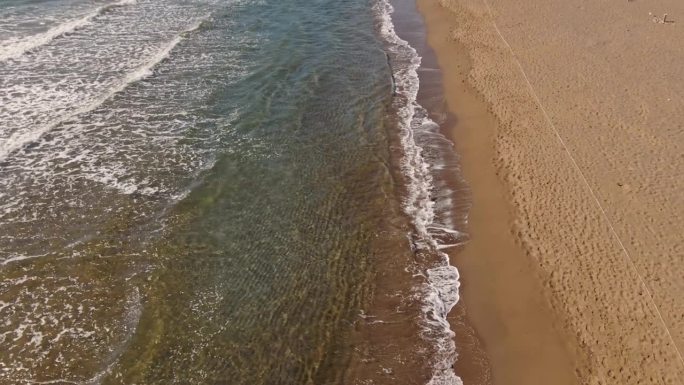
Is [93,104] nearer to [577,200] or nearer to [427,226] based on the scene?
[427,226]

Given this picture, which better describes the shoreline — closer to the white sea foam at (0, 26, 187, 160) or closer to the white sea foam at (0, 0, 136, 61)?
the white sea foam at (0, 26, 187, 160)

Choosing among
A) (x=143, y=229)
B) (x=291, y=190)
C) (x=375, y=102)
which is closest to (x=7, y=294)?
(x=143, y=229)

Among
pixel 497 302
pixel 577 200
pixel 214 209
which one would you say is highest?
pixel 577 200

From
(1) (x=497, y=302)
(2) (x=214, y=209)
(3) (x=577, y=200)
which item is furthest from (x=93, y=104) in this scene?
(3) (x=577, y=200)

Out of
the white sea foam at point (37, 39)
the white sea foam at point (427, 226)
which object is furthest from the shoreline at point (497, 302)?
the white sea foam at point (37, 39)

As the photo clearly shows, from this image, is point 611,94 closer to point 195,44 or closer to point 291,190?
point 291,190

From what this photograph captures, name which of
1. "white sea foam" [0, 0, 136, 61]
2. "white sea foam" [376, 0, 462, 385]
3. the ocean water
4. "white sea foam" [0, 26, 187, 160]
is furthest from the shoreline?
"white sea foam" [0, 0, 136, 61]
